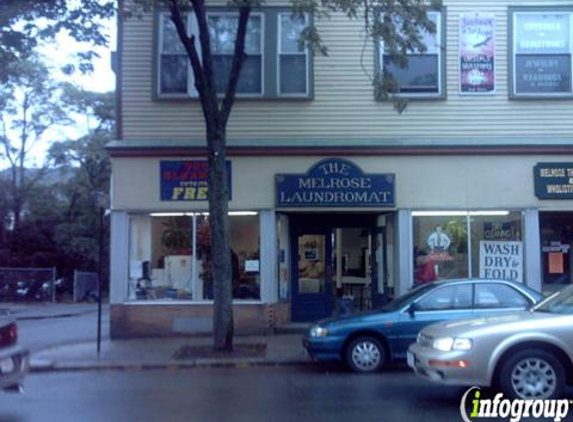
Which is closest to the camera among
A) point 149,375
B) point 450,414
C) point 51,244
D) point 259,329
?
point 450,414

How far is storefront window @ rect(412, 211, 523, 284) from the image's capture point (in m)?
17.0

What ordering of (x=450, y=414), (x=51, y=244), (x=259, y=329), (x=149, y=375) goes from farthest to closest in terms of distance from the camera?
(x=51, y=244)
(x=259, y=329)
(x=149, y=375)
(x=450, y=414)

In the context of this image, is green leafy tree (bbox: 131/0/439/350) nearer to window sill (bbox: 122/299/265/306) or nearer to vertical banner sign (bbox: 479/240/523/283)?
window sill (bbox: 122/299/265/306)

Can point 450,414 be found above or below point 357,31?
below

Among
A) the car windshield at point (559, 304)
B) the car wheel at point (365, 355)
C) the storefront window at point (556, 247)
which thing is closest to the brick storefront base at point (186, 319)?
the car wheel at point (365, 355)

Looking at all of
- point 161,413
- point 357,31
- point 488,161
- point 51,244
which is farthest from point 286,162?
point 51,244

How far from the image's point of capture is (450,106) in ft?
56.4

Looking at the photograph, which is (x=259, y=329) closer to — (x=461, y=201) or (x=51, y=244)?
(x=461, y=201)

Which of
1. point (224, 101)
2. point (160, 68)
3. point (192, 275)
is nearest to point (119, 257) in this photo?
point (192, 275)

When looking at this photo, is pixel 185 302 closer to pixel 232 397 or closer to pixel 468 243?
pixel 468 243

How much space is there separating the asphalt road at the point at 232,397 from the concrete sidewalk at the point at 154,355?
53 cm

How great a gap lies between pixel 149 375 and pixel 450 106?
894cm

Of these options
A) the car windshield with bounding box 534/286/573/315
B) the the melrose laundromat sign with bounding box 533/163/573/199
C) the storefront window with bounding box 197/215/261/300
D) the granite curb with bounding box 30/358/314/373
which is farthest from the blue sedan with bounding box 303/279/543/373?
the the melrose laundromat sign with bounding box 533/163/573/199

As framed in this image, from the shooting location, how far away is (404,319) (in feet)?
39.4
